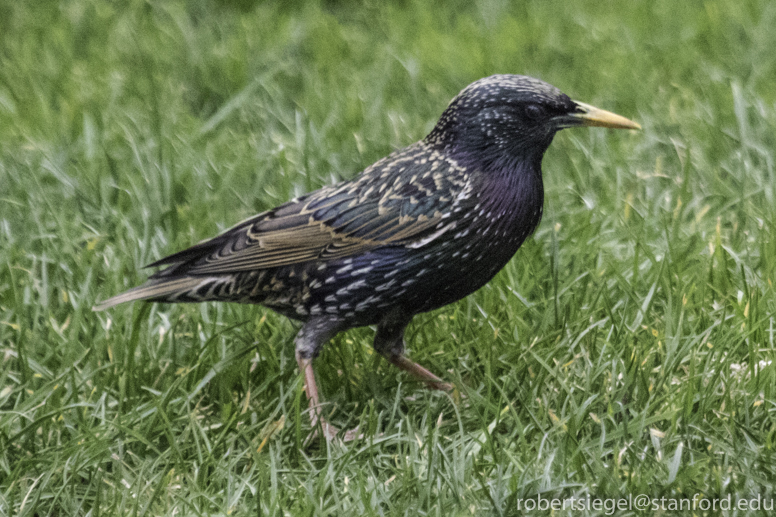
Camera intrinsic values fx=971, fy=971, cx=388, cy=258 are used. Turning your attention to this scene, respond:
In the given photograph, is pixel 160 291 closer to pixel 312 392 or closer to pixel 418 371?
pixel 312 392

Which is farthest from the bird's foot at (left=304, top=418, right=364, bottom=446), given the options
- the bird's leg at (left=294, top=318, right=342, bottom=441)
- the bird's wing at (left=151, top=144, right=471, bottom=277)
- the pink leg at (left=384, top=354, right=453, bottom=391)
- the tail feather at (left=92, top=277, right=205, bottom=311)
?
the tail feather at (left=92, top=277, right=205, bottom=311)

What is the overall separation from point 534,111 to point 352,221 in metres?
0.74

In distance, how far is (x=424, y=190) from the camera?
3.33 meters

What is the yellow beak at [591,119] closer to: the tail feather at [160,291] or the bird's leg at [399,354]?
the bird's leg at [399,354]

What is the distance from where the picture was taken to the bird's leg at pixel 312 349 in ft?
11.4

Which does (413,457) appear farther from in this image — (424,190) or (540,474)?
(424,190)

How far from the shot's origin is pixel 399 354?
12.2 feet

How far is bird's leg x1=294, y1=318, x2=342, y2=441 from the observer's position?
3477 mm

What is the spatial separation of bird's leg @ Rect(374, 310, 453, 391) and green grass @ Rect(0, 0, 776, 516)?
49mm

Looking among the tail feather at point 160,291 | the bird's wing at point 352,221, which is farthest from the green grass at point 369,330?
the bird's wing at point 352,221

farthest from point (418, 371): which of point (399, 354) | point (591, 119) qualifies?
point (591, 119)

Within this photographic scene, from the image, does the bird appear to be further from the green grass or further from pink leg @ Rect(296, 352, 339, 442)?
the green grass

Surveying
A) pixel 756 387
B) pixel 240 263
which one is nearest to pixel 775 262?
pixel 756 387

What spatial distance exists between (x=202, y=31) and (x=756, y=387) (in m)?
4.42
